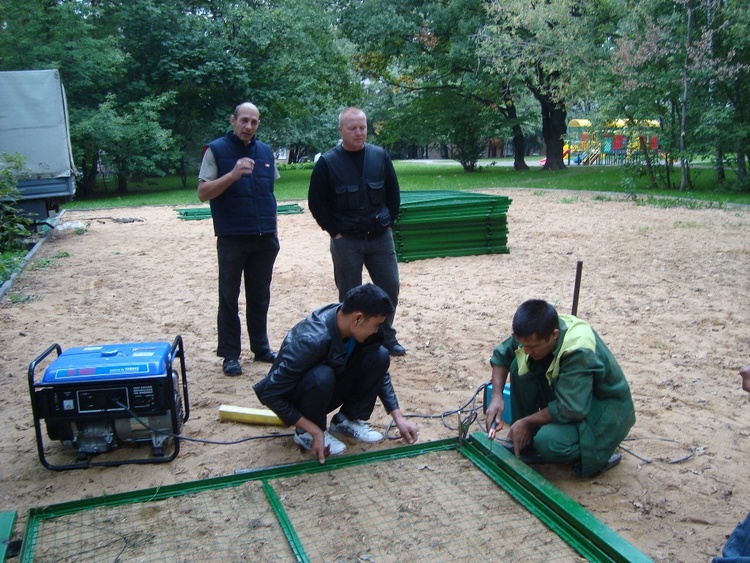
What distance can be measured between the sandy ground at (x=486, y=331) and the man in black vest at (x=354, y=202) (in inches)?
32.3

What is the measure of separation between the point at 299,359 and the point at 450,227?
240 inches

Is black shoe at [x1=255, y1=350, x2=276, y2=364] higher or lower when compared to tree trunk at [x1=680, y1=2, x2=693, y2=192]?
lower

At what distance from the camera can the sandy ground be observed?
10.6 ft

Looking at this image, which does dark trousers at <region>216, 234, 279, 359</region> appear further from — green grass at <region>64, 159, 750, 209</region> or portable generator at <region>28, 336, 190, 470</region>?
green grass at <region>64, 159, 750, 209</region>

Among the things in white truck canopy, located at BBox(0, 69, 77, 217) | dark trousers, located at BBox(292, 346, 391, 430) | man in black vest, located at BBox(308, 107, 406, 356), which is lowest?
dark trousers, located at BBox(292, 346, 391, 430)

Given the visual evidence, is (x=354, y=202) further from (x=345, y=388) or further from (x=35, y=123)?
(x=35, y=123)

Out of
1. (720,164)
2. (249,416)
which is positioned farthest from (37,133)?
(720,164)

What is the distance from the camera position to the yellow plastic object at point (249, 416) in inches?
155

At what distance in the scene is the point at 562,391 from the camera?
308cm

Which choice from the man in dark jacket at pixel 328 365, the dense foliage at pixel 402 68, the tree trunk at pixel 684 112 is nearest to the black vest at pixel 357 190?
the man in dark jacket at pixel 328 365

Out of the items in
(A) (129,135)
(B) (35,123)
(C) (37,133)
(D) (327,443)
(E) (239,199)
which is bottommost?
(D) (327,443)

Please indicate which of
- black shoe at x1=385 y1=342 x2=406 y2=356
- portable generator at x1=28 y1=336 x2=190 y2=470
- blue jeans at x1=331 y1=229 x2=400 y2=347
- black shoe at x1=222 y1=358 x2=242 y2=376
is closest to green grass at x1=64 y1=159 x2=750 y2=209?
black shoe at x1=385 y1=342 x2=406 y2=356

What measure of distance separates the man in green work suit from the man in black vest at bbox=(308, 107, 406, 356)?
5.37ft

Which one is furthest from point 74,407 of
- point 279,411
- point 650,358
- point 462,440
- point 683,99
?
point 683,99
